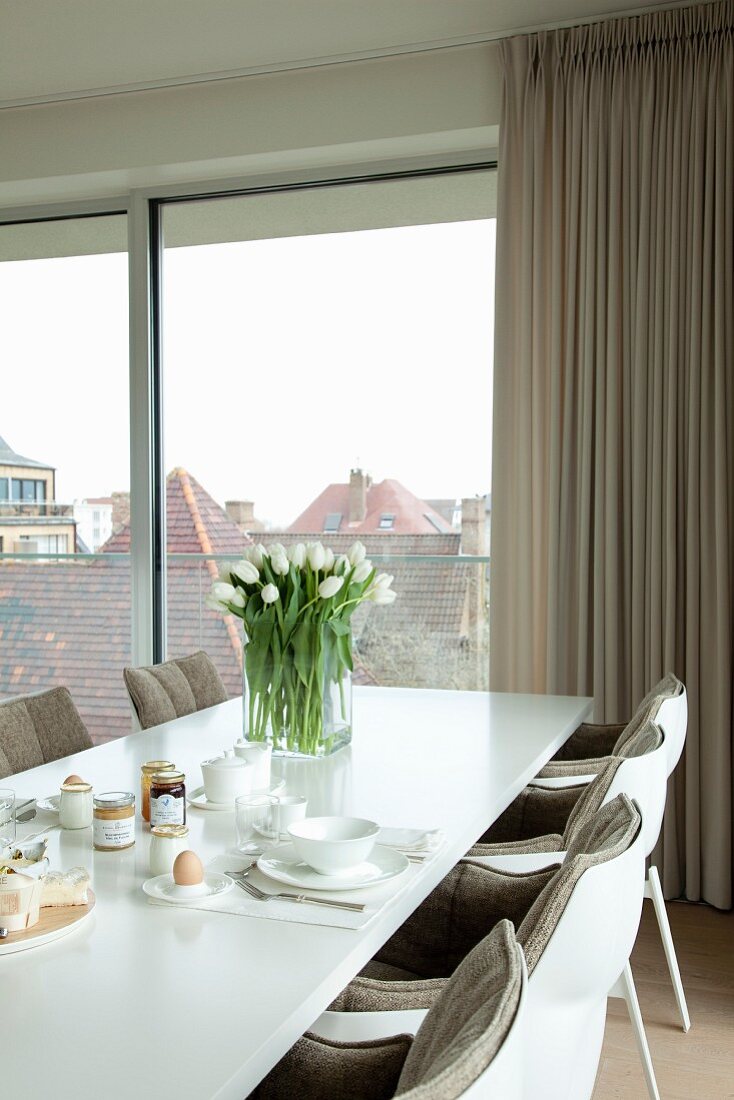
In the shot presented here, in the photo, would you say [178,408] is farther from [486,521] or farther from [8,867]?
[8,867]

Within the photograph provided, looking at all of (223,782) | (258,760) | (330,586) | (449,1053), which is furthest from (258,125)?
(449,1053)

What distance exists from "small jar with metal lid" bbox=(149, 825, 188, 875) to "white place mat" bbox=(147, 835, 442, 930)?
98 millimetres

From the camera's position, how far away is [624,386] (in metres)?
3.73

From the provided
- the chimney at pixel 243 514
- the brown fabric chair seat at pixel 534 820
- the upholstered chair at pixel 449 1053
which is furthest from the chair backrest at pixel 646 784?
the chimney at pixel 243 514

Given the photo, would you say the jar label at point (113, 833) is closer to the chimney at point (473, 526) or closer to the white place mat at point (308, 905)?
the white place mat at point (308, 905)

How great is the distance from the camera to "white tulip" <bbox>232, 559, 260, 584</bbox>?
2.31 metres

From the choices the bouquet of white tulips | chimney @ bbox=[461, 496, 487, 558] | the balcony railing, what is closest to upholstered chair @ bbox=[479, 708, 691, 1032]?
the bouquet of white tulips

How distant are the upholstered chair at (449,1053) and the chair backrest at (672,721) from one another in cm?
105

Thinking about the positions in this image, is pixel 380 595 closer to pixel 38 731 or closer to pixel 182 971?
pixel 38 731

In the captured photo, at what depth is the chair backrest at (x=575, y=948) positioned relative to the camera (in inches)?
42.2

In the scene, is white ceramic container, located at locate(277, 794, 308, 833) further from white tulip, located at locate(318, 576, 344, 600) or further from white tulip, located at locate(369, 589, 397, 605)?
white tulip, located at locate(369, 589, 397, 605)

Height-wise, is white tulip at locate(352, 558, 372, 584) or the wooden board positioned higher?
white tulip at locate(352, 558, 372, 584)

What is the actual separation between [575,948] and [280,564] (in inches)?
52.4

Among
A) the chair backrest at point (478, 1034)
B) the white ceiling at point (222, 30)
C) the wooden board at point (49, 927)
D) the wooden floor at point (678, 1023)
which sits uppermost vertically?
the white ceiling at point (222, 30)
